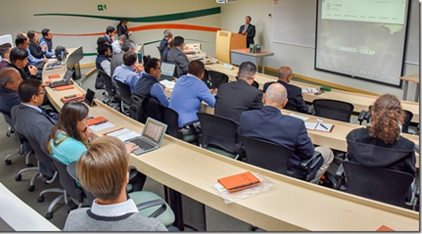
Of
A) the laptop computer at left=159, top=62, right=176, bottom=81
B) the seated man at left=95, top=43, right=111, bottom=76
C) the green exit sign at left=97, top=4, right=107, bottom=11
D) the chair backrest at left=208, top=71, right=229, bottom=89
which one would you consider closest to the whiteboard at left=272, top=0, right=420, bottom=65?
the chair backrest at left=208, top=71, right=229, bottom=89

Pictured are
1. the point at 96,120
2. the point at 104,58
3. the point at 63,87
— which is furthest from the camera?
the point at 104,58

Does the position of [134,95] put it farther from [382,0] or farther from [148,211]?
[382,0]

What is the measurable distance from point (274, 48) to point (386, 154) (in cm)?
799

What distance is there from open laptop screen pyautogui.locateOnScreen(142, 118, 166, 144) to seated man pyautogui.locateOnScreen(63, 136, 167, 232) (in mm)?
1473

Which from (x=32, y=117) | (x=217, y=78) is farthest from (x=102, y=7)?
(x=32, y=117)

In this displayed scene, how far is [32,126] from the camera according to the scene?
3158mm

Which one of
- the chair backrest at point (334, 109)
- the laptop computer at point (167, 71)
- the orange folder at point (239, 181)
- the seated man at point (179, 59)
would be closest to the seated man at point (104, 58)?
the seated man at point (179, 59)

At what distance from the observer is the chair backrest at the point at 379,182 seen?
2420 millimetres

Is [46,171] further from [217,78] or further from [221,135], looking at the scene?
[217,78]

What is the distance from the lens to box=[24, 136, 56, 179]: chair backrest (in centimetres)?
317

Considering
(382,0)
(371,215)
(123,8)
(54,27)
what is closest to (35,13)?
(54,27)

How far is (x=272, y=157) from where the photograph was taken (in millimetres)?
2811

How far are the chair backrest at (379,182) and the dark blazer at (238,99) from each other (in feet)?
4.32

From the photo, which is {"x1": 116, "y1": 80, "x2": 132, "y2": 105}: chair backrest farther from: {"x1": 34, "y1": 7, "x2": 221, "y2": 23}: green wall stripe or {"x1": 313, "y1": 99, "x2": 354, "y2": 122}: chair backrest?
{"x1": 34, "y1": 7, "x2": 221, "y2": 23}: green wall stripe
